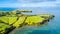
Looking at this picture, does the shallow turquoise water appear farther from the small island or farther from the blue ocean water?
the small island

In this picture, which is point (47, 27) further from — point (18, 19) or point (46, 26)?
point (18, 19)

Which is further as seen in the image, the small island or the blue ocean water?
the small island

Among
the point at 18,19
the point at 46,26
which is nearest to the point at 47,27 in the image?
the point at 46,26

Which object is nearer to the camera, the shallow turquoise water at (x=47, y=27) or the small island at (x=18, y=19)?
the shallow turquoise water at (x=47, y=27)

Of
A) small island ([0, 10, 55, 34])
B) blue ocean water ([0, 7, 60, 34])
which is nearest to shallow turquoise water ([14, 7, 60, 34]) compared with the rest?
blue ocean water ([0, 7, 60, 34])

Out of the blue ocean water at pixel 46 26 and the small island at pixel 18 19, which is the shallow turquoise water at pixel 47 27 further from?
the small island at pixel 18 19

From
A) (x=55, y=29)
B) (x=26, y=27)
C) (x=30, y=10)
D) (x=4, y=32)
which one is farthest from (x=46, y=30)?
(x=4, y=32)

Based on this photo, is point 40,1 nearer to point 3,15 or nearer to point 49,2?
point 49,2

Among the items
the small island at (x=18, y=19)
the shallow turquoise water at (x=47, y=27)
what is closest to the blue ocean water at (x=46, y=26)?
the shallow turquoise water at (x=47, y=27)

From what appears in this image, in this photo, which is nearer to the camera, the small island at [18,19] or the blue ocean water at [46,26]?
the blue ocean water at [46,26]
